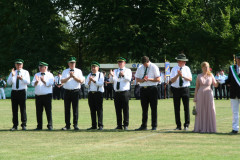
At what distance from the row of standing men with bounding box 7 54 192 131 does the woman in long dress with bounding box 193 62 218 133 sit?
2.19 ft

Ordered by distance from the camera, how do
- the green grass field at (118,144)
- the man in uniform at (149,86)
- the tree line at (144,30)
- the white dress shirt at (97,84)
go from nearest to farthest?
the green grass field at (118,144) < the man in uniform at (149,86) < the white dress shirt at (97,84) < the tree line at (144,30)

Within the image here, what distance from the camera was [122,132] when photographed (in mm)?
14102

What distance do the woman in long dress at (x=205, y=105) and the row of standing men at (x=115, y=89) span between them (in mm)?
668

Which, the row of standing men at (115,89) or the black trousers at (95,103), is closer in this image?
the row of standing men at (115,89)

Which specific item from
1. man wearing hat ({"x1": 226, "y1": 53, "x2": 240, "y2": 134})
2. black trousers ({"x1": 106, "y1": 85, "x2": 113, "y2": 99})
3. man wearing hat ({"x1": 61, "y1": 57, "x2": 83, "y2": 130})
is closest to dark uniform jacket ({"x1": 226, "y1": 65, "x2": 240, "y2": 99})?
man wearing hat ({"x1": 226, "y1": 53, "x2": 240, "y2": 134})

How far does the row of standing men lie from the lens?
14766mm

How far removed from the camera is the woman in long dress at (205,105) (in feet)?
45.5

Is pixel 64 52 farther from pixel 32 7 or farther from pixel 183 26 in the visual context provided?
pixel 183 26

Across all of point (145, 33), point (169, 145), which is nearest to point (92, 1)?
point (145, 33)

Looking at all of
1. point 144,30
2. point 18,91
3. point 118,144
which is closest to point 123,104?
point 18,91

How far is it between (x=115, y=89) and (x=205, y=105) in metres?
2.79

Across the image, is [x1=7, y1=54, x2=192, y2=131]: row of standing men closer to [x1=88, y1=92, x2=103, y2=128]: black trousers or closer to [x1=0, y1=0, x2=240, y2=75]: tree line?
[x1=88, y1=92, x2=103, y2=128]: black trousers

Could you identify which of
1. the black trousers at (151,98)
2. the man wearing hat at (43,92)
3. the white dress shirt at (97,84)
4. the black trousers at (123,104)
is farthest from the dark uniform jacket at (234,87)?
the man wearing hat at (43,92)

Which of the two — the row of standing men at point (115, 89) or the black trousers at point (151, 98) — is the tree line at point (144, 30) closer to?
the row of standing men at point (115, 89)
